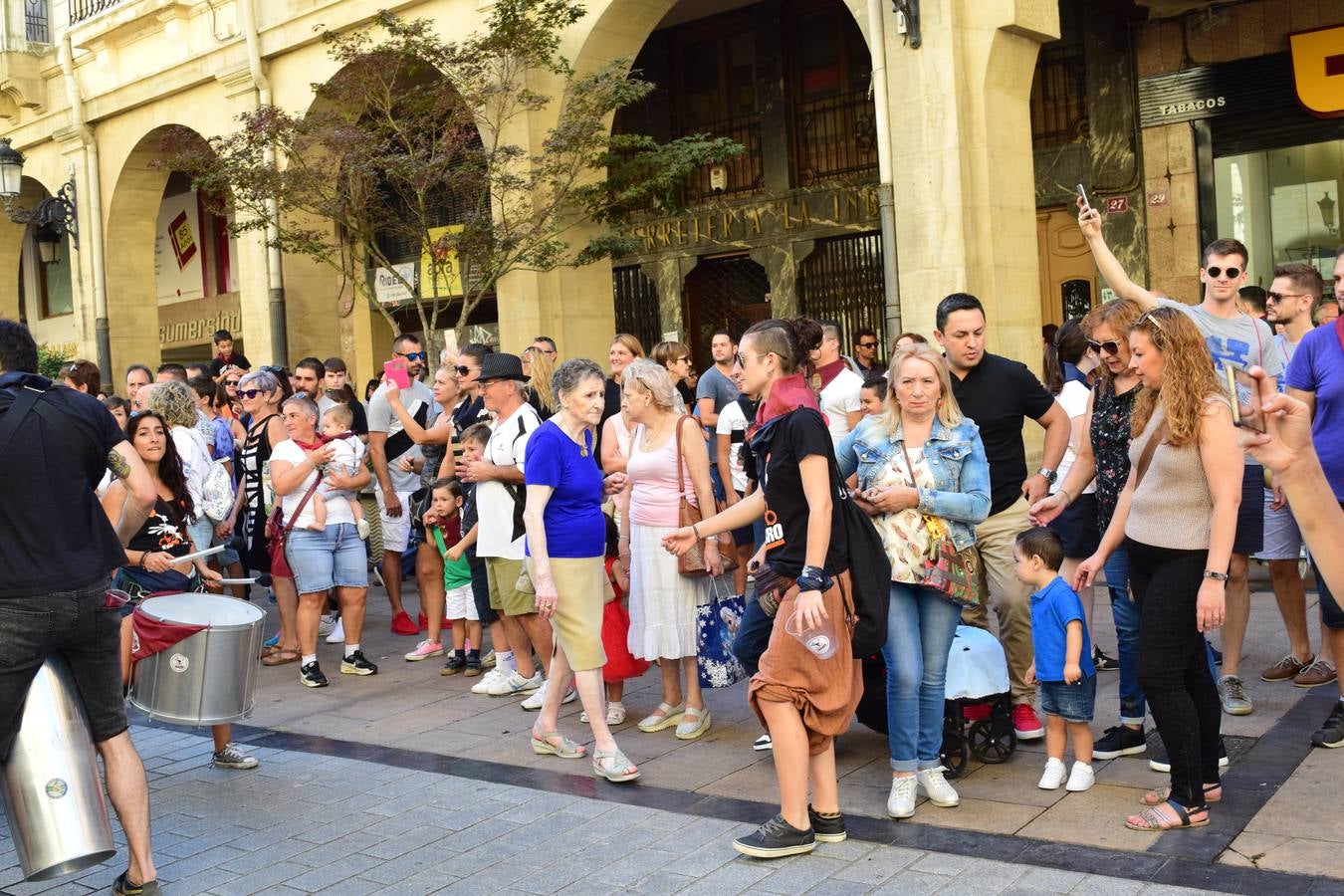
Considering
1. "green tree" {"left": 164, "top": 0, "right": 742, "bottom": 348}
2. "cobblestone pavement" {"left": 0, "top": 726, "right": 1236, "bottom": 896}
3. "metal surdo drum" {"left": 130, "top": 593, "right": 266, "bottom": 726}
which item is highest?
"green tree" {"left": 164, "top": 0, "right": 742, "bottom": 348}

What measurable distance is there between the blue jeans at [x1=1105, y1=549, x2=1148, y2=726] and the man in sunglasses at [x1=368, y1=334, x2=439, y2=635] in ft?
17.7

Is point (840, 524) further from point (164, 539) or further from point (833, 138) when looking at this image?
point (833, 138)

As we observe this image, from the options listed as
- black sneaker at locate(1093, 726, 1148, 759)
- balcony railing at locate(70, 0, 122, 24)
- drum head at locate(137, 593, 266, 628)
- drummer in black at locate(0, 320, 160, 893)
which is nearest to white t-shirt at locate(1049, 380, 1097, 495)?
black sneaker at locate(1093, 726, 1148, 759)

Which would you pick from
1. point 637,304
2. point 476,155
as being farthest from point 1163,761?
point 637,304

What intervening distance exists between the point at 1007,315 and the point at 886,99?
7.26ft

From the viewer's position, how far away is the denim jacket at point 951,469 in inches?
201

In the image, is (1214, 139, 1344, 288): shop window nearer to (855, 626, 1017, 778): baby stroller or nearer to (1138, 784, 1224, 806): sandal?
(855, 626, 1017, 778): baby stroller

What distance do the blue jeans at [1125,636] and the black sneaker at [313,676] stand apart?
190 inches

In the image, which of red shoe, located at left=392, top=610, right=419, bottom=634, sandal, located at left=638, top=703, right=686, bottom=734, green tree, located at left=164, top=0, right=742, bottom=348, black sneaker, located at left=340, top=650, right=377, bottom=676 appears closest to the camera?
sandal, located at left=638, top=703, right=686, bottom=734

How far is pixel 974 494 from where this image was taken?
5.16m

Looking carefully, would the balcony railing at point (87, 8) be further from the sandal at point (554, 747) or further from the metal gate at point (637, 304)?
the sandal at point (554, 747)

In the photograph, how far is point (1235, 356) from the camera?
6195 mm

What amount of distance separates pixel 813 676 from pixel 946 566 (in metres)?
0.75

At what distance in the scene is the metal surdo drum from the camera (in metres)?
5.66
